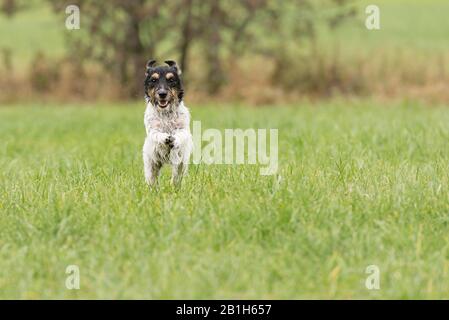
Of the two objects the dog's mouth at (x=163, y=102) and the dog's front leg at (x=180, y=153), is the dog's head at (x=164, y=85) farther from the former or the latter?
the dog's front leg at (x=180, y=153)

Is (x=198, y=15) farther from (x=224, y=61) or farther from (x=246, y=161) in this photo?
(x=246, y=161)

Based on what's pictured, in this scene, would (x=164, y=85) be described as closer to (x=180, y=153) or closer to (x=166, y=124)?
(x=166, y=124)

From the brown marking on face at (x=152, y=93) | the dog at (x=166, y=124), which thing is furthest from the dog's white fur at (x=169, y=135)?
the brown marking on face at (x=152, y=93)

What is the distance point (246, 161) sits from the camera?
950 cm

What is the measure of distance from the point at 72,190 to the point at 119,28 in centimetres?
1762

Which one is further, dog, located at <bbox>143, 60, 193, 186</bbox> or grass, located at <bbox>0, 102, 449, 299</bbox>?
dog, located at <bbox>143, 60, 193, 186</bbox>

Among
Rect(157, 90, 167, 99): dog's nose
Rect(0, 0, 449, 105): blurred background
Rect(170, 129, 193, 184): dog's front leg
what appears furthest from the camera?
Rect(0, 0, 449, 105): blurred background

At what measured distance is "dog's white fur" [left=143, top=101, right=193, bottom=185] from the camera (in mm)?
7766

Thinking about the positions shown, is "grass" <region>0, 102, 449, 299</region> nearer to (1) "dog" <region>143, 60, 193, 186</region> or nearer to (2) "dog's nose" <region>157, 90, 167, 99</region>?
(1) "dog" <region>143, 60, 193, 186</region>

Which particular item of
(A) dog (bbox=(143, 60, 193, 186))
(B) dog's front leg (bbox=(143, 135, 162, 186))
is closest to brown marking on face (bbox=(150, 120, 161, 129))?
(A) dog (bbox=(143, 60, 193, 186))

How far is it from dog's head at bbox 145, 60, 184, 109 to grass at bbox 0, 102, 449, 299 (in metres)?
0.79

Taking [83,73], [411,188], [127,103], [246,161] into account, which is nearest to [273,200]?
[411,188]

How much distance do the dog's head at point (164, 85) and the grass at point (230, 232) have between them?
0.79 meters

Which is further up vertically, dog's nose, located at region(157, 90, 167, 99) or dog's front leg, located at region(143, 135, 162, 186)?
dog's nose, located at region(157, 90, 167, 99)
